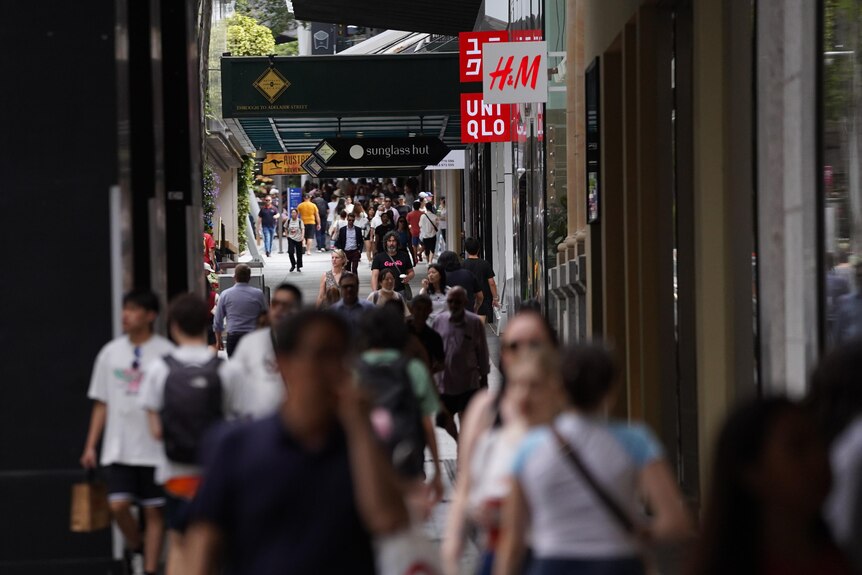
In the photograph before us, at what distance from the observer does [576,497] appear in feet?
16.6

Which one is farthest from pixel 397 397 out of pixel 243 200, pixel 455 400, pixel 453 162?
pixel 243 200

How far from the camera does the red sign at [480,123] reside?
23375 mm

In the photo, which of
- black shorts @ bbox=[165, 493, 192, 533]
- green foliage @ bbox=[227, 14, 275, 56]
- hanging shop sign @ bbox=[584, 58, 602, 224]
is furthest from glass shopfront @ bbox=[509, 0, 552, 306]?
green foliage @ bbox=[227, 14, 275, 56]

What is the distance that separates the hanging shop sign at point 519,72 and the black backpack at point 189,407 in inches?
435

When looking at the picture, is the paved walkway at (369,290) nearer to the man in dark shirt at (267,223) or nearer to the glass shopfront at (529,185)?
the man in dark shirt at (267,223)

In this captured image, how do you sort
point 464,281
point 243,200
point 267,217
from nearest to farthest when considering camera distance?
point 464,281 < point 267,217 < point 243,200

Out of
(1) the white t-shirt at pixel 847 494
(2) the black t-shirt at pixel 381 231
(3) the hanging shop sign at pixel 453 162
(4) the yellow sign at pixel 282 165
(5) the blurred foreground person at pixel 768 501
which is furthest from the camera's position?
(4) the yellow sign at pixel 282 165

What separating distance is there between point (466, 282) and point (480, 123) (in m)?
5.62

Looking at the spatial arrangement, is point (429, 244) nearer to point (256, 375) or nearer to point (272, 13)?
point (256, 375)

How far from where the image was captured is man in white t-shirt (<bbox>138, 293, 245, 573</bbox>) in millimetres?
7855

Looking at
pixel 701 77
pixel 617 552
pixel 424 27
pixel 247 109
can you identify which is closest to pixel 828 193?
pixel 701 77

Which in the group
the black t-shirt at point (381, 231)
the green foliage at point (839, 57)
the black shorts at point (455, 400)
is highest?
the green foliage at point (839, 57)

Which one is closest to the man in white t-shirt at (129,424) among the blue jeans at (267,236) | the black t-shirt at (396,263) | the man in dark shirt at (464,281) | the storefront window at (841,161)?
the storefront window at (841,161)

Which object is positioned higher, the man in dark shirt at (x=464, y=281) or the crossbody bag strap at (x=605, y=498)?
the man in dark shirt at (x=464, y=281)
